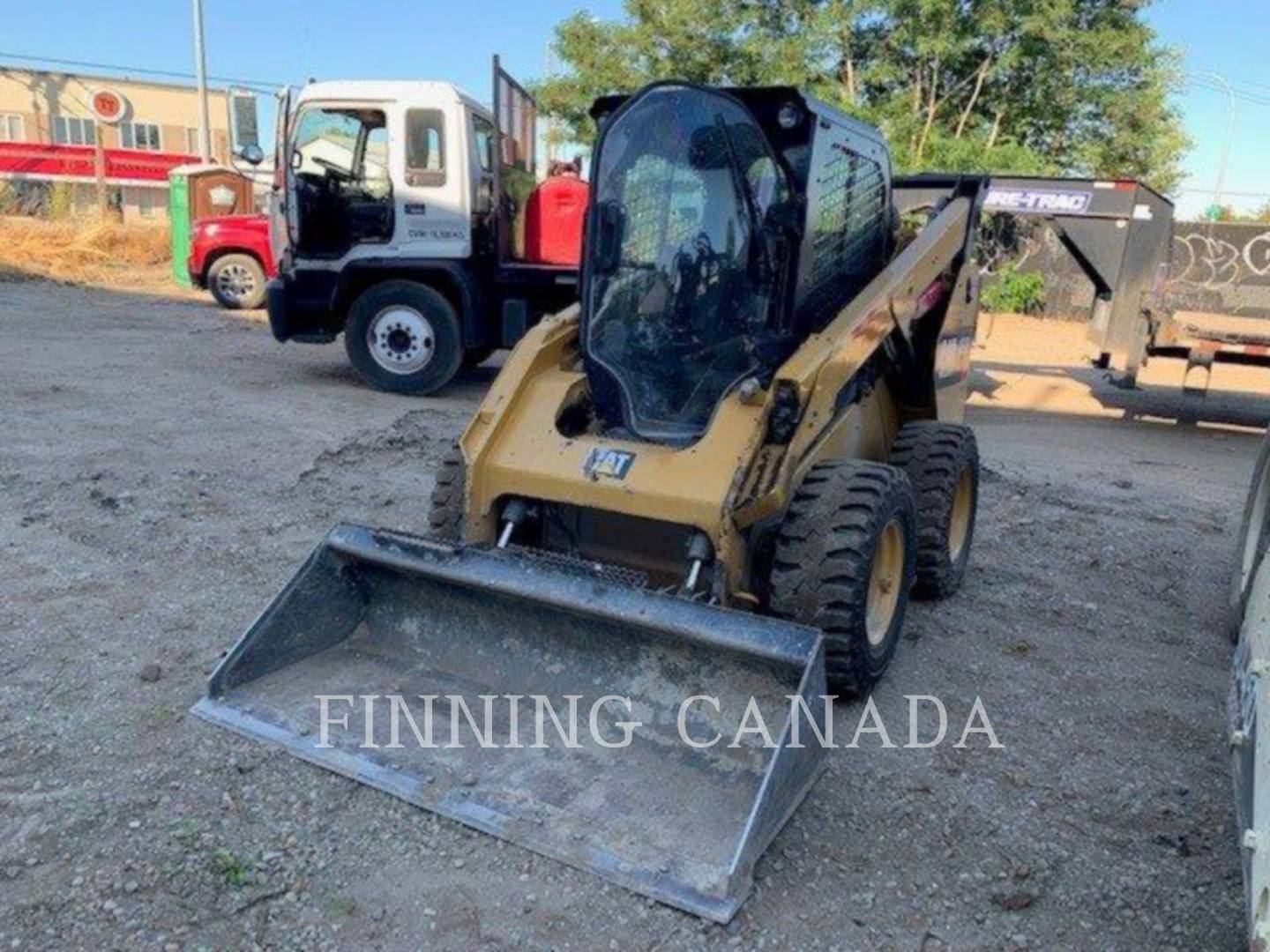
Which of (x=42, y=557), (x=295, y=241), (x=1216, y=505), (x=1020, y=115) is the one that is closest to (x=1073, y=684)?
(x=1216, y=505)

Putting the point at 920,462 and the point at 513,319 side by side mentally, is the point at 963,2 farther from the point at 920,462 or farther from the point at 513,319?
the point at 920,462

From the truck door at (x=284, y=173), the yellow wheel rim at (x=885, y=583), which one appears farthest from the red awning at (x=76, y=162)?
the yellow wheel rim at (x=885, y=583)

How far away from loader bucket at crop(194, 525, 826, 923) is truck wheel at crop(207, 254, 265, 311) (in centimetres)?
1166

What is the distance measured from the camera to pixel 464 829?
2832 millimetres

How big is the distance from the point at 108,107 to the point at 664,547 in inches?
1533

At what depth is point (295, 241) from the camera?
27.9ft

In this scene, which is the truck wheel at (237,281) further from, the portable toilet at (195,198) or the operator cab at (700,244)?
the operator cab at (700,244)

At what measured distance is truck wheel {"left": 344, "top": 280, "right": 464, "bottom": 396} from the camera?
8.57 meters

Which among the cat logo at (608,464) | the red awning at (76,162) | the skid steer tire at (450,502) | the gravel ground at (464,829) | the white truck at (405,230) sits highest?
the red awning at (76,162)

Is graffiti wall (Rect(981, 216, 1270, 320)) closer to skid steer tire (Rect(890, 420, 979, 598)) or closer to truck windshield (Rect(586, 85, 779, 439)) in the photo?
skid steer tire (Rect(890, 420, 979, 598))

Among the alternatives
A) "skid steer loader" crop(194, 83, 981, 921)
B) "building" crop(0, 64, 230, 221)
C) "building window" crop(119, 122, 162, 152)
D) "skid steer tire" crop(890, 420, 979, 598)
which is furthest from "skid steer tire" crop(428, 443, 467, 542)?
"building window" crop(119, 122, 162, 152)

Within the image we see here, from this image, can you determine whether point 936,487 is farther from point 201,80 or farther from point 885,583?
point 201,80

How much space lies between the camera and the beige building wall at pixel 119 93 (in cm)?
3612

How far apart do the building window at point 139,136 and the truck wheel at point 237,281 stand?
2714 cm
